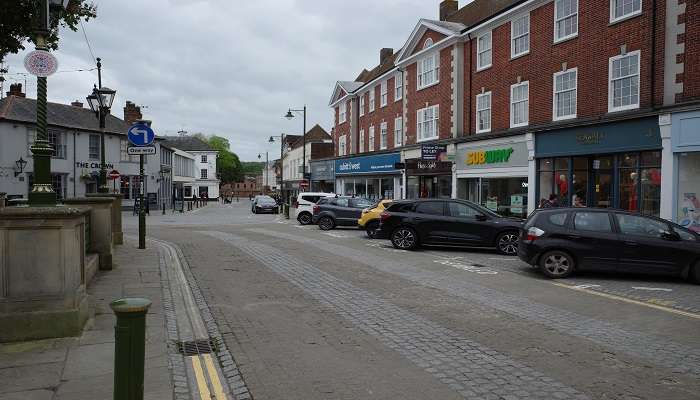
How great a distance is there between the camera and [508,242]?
15.2m

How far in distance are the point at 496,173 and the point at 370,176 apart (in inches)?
631

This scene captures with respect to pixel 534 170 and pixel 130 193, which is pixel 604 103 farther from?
pixel 130 193

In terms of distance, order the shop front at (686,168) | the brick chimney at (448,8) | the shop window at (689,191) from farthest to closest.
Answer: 1. the brick chimney at (448,8)
2. the shop window at (689,191)
3. the shop front at (686,168)

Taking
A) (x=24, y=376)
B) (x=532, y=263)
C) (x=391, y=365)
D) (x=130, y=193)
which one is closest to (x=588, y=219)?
(x=532, y=263)

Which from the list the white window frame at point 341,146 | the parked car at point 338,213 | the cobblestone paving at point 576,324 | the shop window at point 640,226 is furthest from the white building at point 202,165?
the shop window at point 640,226

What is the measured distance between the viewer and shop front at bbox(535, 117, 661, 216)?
16328mm

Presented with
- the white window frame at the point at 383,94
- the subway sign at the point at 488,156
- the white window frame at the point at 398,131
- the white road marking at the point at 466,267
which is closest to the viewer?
the white road marking at the point at 466,267

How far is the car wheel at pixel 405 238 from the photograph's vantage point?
52.4 feet

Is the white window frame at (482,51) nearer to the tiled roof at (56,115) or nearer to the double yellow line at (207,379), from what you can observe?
the double yellow line at (207,379)

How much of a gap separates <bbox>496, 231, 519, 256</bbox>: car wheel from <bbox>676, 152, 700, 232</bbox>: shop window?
471 centimetres

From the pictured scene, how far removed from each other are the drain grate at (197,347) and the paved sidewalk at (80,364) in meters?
0.20

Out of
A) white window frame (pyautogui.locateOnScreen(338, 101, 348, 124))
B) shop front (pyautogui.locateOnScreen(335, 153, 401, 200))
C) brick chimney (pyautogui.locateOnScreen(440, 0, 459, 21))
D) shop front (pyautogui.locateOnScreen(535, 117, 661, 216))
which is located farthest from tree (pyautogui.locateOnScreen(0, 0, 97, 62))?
white window frame (pyautogui.locateOnScreen(338, 101, 348, 124))

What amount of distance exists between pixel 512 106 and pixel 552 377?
19.2 meters

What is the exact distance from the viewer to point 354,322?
23.7 ft
